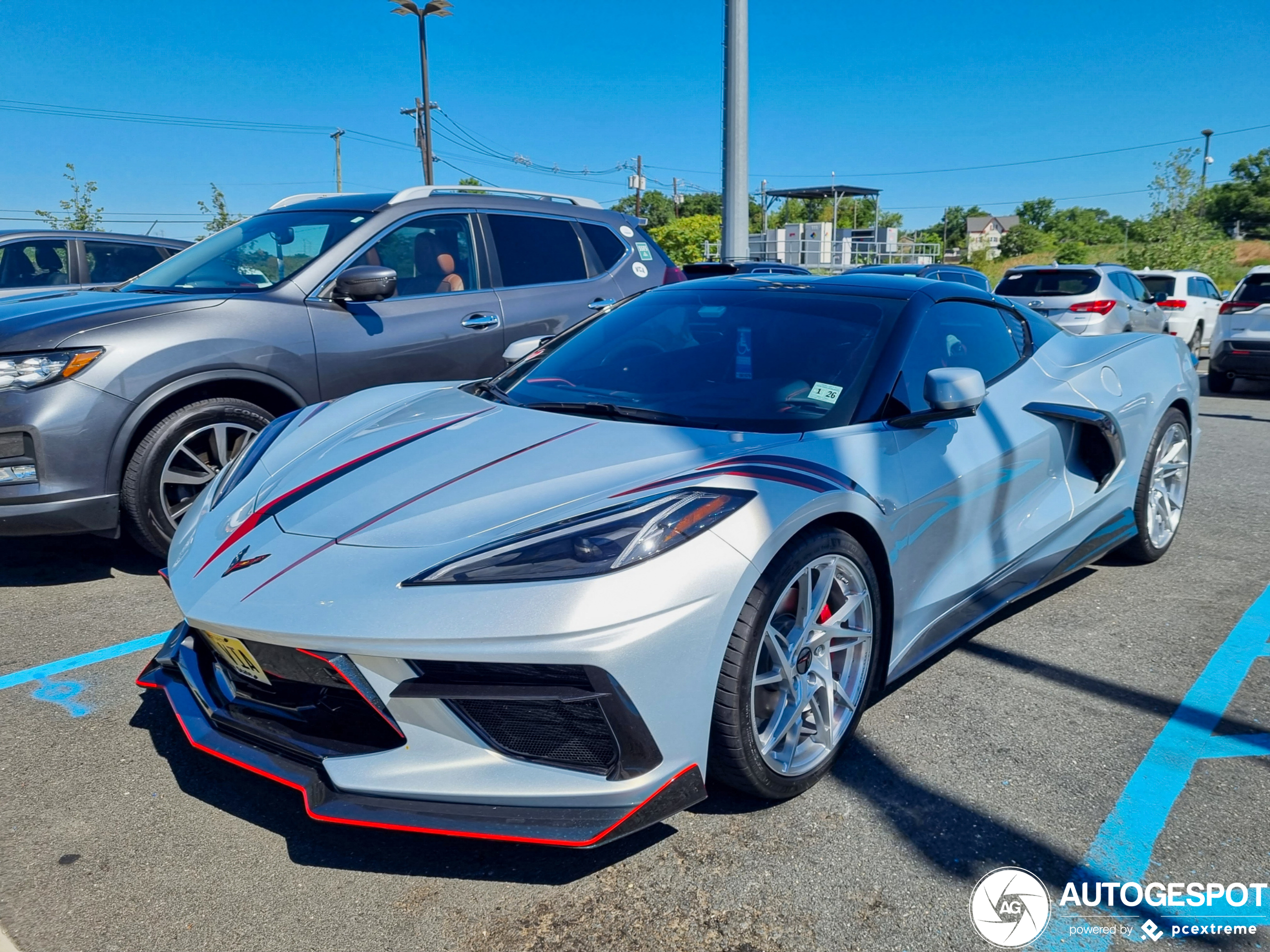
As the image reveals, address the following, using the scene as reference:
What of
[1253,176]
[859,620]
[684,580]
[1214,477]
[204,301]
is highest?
[1253,176]

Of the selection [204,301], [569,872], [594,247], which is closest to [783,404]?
[569,872]

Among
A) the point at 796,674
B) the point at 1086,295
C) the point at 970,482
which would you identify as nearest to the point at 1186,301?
the point at 1086,295

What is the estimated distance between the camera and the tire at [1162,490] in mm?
4297

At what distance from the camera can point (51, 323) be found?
159 inches

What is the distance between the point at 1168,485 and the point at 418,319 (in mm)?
3872

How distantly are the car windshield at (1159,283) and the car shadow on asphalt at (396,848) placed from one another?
55.6 feet

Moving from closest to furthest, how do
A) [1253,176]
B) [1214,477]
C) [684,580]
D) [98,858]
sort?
[684,580] → [98,858] → [1214,477] → [1253,176]

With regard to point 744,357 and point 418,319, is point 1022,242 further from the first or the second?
point 744,357

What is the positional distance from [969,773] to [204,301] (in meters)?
3.78

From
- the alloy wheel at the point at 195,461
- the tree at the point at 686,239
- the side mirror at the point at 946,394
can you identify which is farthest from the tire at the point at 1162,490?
the tree at the point at 686,239

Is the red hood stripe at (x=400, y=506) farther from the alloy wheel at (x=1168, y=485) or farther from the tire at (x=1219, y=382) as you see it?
the tire at (x=1219, y=382)

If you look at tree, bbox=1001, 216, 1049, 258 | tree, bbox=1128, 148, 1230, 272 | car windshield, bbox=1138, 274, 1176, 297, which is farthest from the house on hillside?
car windshield, bbox=1138, 274, 1176, 297

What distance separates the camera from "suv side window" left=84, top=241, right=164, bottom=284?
27.5 ft

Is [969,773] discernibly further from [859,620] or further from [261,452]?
[261,452]
